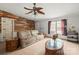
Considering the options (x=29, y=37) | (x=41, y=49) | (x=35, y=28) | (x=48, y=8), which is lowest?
(x=41, y=49)

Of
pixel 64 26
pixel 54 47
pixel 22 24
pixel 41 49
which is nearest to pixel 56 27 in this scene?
pixel 64 26

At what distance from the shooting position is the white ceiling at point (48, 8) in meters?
2.04

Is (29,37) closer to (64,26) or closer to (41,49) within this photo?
(41,49)

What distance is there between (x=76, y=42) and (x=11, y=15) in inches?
50.5

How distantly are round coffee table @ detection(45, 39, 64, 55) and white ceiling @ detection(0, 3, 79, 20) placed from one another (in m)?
0.48

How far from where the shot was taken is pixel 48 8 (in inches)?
82.4

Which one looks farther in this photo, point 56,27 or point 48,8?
point 56,27

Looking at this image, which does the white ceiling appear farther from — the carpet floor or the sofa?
the carpet floor

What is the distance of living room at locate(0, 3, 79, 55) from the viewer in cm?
205

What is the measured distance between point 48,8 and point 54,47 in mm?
724

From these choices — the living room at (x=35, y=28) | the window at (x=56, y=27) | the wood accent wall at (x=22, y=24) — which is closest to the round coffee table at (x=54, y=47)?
the living room at (x=35, y=28)

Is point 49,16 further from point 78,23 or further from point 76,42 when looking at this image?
point 76,42

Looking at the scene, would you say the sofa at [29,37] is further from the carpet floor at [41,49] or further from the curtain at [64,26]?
the curtain at [64,26]

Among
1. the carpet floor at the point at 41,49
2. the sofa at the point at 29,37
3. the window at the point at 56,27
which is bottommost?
the carpet floor at the point at 41,49
